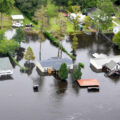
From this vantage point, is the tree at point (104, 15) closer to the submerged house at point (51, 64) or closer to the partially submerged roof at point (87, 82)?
the submerged house at point (51, 64)

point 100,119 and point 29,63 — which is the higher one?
point 29,63

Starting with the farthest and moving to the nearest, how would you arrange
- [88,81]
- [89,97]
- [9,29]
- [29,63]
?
[9,29], [29,63], [88,81], [89,97]

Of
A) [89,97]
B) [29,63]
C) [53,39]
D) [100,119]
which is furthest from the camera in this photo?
[53,39]

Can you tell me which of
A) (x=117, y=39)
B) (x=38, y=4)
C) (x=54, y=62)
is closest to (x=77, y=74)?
(x=54, y=62)

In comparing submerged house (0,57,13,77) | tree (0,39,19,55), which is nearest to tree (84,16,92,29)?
tree (0,39,19,55)

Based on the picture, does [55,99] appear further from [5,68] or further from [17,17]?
[17,17]

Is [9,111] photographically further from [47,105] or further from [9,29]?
[9,29]

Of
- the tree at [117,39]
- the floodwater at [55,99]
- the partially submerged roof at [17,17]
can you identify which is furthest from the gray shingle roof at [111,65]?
the partially submerged roof at [17,17]

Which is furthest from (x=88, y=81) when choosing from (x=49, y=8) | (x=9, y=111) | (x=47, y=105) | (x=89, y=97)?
(x=49, y=8)
